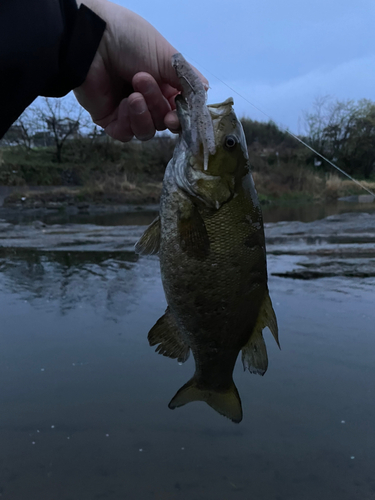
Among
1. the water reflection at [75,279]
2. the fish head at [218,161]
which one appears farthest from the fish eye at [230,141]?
the water reflection at [75,279]

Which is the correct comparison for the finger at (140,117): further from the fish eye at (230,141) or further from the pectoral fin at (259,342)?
the pectoral fin at (259,342)

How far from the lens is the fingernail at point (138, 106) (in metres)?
2.49

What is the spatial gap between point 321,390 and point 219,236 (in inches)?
99.9

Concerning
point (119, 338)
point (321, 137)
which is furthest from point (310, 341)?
point (321, 137)

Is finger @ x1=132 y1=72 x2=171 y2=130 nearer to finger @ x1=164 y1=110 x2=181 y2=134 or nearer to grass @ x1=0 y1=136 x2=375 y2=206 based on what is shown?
finger @ x1=164 y1=110 x2=181 y2=134

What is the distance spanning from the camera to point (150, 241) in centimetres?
227

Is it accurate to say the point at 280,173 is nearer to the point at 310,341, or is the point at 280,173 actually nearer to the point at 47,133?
the point at 47,133

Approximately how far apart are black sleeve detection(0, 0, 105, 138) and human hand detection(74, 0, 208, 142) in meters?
0.15

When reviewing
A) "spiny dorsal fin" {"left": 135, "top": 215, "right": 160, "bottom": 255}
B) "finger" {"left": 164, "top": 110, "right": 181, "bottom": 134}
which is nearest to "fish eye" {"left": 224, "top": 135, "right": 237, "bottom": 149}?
"finger" {"left": 164, "top": 110, "right": 181, "bottom": 134}

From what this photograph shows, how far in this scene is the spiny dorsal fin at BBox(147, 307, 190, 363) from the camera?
7.72 feet

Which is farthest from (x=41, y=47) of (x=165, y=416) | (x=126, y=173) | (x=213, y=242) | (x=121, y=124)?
(x=126, y=173)

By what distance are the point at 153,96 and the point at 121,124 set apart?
385mm

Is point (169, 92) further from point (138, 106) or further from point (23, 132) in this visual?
point (23, 132)

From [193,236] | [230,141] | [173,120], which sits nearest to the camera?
[193,236]
